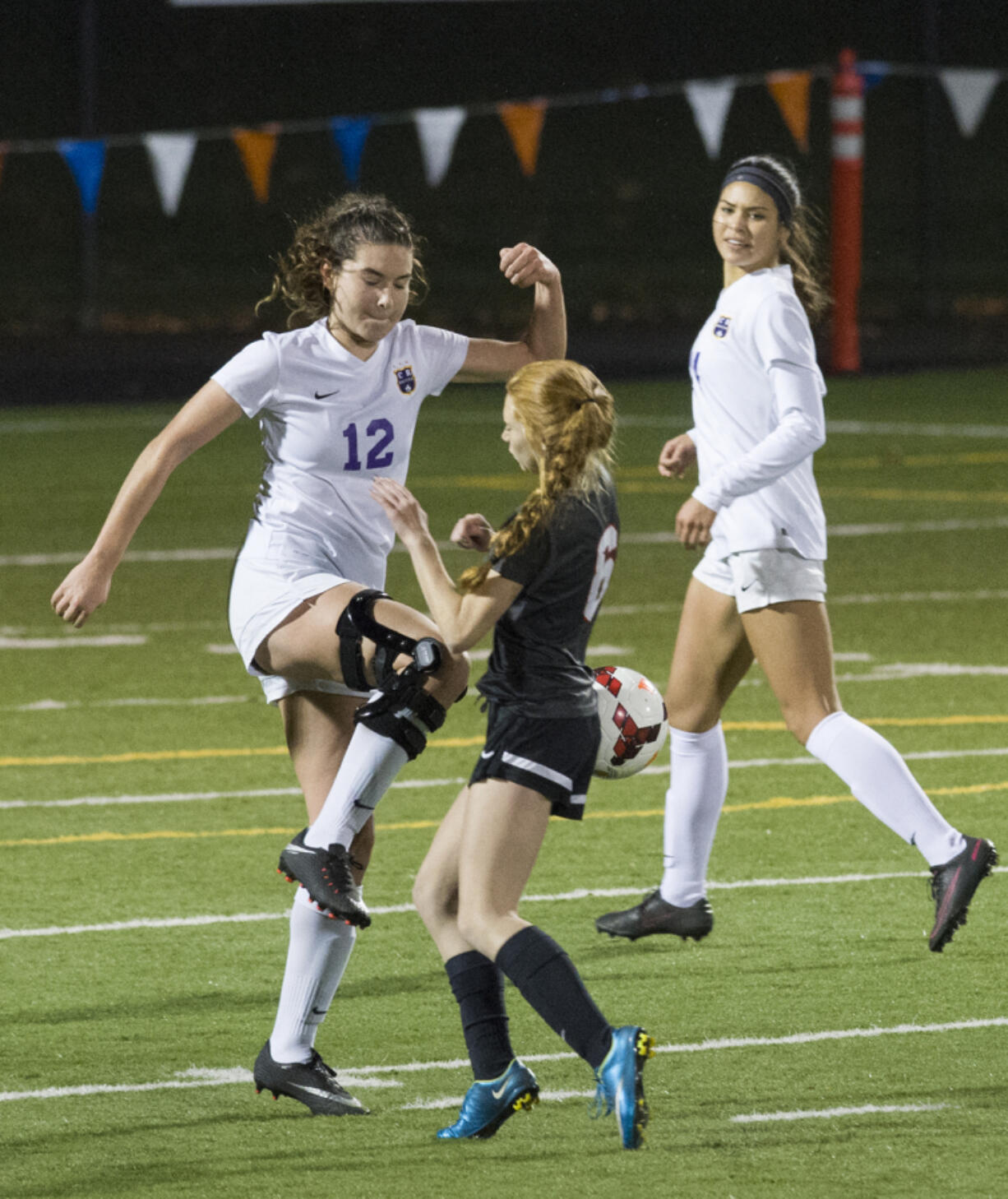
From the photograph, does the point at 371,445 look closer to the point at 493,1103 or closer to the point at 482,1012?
the point at 482,1012

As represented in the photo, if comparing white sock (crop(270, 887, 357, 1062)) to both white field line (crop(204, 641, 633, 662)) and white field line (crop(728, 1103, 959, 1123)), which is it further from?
white field line (crop(204, 641, 633, 662))

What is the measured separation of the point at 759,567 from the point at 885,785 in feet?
2.21

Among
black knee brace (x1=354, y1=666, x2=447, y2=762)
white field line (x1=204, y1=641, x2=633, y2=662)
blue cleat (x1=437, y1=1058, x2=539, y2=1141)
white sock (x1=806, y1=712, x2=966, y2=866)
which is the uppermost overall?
black knee brace (x1=354, y1=666, x2=447, y2=762)

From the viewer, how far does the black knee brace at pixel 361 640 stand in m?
5.31

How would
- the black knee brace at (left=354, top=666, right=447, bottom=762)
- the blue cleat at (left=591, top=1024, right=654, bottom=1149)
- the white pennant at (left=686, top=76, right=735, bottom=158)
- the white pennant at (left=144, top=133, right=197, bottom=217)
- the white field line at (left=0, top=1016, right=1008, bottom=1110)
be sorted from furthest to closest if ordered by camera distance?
the white pennant at (left=686, top=76, right=735, bottom=158), the white pennant at (left=144, top=133, right=197, bottom=217), the white field line at (left=0, top=1016, right=1008, bottom=1110), the black knee brace at (left=354, top=666, right=447, bottom=762), the blue cleat at (left=591, top=1024, right=654, bottom=1149)

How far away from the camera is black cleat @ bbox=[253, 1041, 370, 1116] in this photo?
17.4 feet

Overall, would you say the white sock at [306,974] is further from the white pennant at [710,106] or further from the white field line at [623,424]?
the white field line at [623,424]

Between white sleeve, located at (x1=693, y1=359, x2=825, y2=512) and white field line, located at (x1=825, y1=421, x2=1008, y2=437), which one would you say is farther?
white field line, located at (x1=825, y1=421, x2=1008, y2=437)

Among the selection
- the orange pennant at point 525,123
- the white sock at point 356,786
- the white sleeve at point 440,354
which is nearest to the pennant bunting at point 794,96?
the orange pennant at point 525,123

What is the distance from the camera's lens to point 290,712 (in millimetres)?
5672

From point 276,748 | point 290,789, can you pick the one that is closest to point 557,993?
point 290,789

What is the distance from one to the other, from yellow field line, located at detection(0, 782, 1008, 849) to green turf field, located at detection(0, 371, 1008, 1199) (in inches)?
0.9

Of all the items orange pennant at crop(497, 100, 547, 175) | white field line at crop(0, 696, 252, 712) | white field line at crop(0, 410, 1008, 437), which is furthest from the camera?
white field line at crop(0, 410, 1008, 437)

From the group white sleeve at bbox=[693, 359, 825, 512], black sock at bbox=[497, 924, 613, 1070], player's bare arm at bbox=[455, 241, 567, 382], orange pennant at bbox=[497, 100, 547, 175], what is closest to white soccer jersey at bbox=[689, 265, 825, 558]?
white sleeve at bbox=[693, 359, 825, 512]
